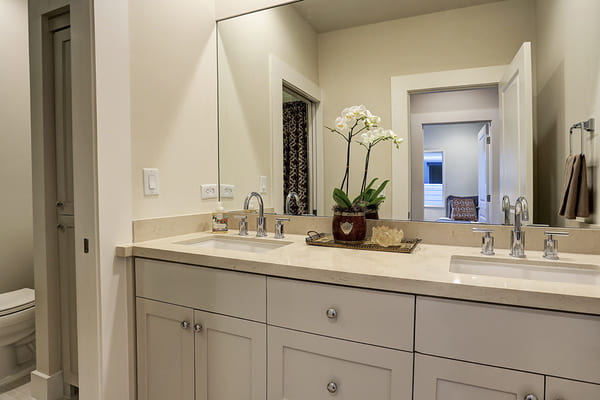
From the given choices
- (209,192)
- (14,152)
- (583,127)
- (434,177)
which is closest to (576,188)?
(583,127)

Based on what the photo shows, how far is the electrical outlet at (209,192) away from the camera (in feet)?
6.14

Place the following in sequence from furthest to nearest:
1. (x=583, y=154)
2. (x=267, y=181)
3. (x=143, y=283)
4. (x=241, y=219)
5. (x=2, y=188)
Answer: (x=2, y=188) → (x=267, y=181) → (x=241, y=219) → (x=143, y=283) → (x=583, y=154)

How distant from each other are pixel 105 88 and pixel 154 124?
26 cm

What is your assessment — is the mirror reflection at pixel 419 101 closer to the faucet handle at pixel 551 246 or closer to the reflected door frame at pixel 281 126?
the reflected door frame at pixel 281 126

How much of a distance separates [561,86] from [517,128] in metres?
0.19

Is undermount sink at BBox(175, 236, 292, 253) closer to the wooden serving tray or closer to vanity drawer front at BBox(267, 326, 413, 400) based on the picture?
the wooden serving tray

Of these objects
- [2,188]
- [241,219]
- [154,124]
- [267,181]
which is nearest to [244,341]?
[241,219]

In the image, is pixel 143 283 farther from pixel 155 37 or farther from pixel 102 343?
pixel 155 37

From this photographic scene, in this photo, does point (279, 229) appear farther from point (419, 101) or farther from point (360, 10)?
point (360, 10)

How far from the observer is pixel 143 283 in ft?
4.70

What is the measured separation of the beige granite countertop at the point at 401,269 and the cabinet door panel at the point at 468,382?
0.57 ft

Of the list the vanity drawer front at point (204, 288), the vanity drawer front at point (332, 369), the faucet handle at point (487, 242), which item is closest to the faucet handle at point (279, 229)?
the vanity drawer front at point (204, 288)

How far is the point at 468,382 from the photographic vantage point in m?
0.87

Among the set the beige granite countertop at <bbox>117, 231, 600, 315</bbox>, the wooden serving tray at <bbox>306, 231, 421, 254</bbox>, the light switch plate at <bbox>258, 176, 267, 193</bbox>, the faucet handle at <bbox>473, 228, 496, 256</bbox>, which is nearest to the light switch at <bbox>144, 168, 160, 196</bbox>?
the beige granite countertop at <bbox>117, 231, 600, 315</bbox>
